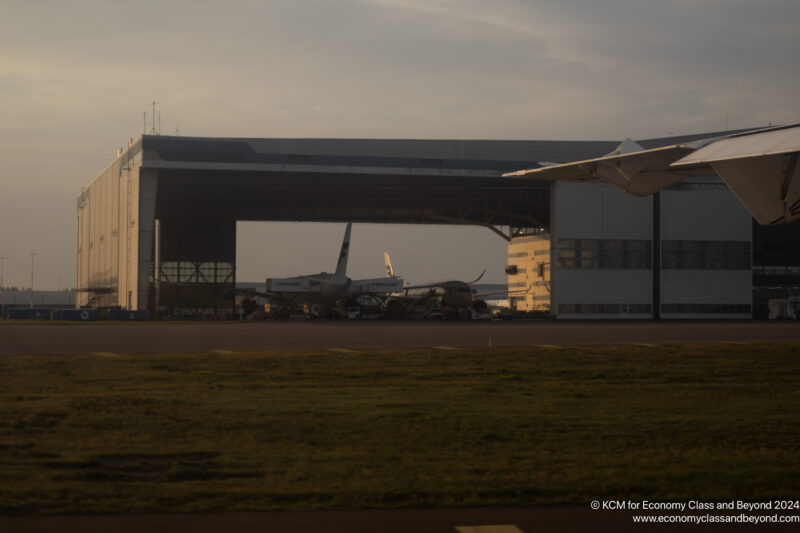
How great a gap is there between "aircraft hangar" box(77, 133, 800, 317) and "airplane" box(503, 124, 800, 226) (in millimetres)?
35233

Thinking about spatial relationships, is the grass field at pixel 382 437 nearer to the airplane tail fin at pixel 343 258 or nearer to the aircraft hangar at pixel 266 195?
the aircraft hangar at pixel 266 195

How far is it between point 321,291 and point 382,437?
189 feet

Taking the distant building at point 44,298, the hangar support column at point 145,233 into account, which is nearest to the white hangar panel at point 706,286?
the hangar support column at point 145,233

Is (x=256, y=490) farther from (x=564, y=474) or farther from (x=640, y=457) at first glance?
(x=640, y=457)

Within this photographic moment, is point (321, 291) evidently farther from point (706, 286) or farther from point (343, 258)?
point (706, 286)

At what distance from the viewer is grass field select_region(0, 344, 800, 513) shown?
8117 millimetres

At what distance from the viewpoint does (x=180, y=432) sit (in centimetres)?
1109

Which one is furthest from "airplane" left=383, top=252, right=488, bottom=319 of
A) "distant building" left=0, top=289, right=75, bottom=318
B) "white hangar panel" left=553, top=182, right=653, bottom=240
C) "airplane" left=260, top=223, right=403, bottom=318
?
"distant building" left=0, top=289, right=75, bottom=318

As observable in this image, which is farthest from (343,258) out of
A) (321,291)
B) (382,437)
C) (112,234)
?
(382,437)

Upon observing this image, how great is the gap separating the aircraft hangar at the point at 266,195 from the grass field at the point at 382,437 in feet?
127

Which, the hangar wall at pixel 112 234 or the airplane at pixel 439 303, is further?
the airplane at pixel 439 303

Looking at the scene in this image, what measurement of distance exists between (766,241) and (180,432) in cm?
8100

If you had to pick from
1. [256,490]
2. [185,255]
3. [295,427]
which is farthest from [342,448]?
[185,255]

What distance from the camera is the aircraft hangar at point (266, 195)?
63131 millimetres
